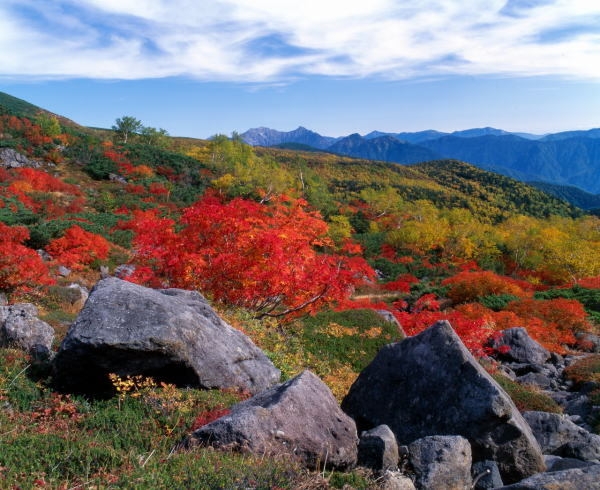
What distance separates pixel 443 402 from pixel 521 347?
37.9 feet

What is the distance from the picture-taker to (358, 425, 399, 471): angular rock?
5.65 meters

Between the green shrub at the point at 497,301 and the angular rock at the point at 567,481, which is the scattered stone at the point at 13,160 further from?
the angular rock at the point at 567,481

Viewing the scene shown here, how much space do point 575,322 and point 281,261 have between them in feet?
54.7

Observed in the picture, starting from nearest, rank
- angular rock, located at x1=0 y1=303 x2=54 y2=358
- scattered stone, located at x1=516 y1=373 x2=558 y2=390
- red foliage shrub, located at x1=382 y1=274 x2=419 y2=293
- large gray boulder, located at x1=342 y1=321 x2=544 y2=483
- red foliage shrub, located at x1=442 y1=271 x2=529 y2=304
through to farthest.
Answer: large gray boulder, located at x1=342 y1=321 x2=544 y2=483 → angular rock, located at x1=0 y1=303 x2=54 y2=358 → scattered stone, located at x1=516 y1=373 x2=558 y2=390 → red foliage shrub, located at x1=442 y1=271 x2=529 y2=304 → red foliage shrub, located at x1=382 y1=274 x2=419 y2=293

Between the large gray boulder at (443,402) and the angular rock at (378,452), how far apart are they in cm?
181

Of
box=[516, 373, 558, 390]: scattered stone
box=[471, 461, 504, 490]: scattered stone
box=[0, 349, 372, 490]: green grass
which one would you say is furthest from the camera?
box=[516, 373, 558, 390]: scattered stone

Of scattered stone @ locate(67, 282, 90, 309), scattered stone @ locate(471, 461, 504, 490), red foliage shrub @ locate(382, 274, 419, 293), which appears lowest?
red foliage shrub @ locate(382, 274, 419, 293)

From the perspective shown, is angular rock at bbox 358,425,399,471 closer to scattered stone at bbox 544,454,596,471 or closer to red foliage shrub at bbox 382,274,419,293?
scattered stone at bbox 544,454,596,471

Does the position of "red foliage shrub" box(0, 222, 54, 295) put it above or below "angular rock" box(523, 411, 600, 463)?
above

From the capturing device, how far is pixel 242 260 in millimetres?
11188

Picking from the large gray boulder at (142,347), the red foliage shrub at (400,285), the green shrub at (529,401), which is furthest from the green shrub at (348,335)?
the red foliage shrub at (400,285)

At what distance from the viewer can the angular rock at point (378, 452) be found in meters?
5.65

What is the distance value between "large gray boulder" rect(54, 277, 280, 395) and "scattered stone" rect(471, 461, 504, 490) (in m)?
3.65

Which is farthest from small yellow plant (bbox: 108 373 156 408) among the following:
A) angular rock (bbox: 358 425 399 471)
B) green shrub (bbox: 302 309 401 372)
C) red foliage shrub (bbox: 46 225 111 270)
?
red foliage shrub (bbox: 46 225 111 270)
